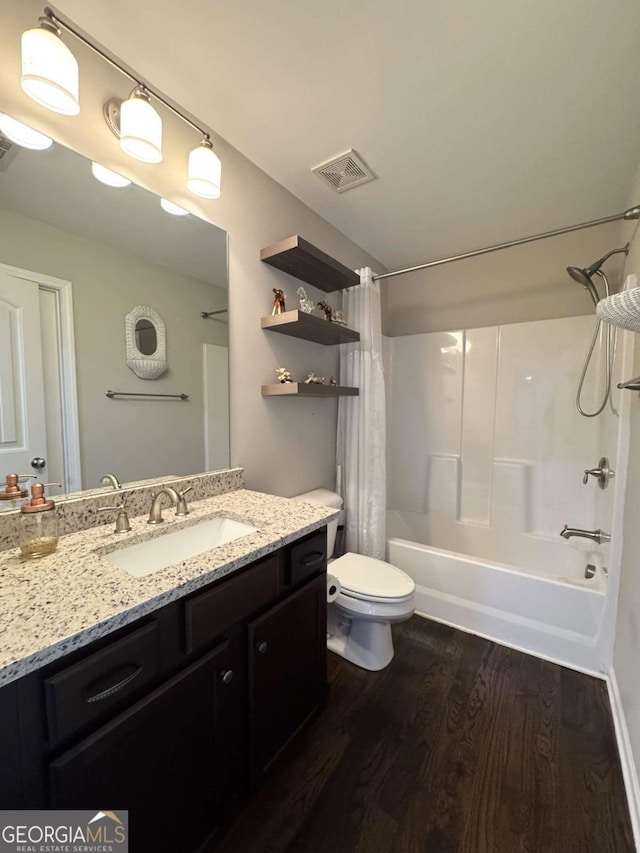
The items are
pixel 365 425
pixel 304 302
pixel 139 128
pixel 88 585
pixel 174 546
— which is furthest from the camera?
pixel 365 425

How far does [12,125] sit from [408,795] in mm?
2338

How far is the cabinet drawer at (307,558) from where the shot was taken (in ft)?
3.76

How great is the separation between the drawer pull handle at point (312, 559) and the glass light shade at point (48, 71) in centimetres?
150

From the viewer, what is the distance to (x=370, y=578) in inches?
66.4

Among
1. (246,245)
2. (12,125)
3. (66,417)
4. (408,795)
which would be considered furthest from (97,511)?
(408,795)

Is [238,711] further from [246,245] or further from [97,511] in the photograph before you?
[246,245]

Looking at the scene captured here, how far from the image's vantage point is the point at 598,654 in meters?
1.63

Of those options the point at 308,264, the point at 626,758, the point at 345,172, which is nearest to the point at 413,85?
the point at 345,172

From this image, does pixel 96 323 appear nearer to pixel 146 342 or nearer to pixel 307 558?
pixel 146 342

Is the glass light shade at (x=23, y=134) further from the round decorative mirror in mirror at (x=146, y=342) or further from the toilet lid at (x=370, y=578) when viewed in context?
the toilet lid at (x=370, y=578)

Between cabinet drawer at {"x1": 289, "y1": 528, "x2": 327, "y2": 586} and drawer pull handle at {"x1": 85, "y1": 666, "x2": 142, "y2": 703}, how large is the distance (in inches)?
19.9

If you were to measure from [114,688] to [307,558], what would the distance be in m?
0.64

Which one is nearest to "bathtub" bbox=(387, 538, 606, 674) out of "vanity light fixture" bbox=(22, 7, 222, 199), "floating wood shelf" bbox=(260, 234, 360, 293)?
"floating wood shelf" bbox=(260, 234, 360, 293)

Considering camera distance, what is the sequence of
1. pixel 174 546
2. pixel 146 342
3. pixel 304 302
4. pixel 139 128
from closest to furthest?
pixel 139 128, pixel 174 546, pixel 146 342, pixel 304 302
